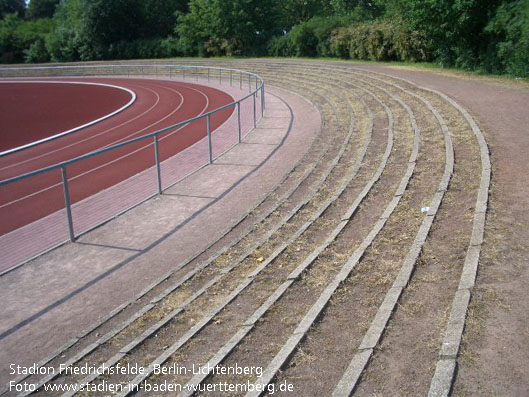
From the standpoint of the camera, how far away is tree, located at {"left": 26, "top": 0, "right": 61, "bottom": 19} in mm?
98938

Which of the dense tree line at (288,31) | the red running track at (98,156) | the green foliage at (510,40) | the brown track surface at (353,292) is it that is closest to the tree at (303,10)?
the dense tree line at (288,31)

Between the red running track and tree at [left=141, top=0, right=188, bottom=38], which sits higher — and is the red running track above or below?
below

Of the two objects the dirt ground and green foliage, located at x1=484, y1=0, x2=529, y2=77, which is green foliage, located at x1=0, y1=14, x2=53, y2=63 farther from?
the dirt ground

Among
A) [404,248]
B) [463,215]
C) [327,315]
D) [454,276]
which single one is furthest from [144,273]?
[463,215]

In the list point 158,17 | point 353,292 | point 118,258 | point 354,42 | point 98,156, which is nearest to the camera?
point 353,292

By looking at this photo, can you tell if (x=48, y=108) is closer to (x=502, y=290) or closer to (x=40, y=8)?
(x=502, y=290)

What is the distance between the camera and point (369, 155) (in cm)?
1177

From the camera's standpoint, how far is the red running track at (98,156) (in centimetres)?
1070

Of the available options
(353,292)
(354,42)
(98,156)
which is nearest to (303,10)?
(354,42)

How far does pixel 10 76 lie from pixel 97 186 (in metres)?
44.9

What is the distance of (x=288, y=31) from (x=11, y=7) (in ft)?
230

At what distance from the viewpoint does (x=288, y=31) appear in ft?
176

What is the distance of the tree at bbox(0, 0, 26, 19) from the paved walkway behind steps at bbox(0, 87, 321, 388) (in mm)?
98182

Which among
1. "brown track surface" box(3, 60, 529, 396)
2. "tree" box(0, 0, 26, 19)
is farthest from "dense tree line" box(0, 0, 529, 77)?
"tree" box(0, 0, 26, 19)
